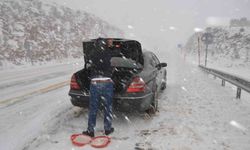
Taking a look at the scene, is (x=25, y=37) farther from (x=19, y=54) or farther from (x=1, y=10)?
(x=1, y=10)

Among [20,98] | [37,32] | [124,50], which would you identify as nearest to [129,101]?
[124,50]

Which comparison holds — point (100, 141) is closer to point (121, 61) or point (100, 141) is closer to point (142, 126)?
point (142, 126)

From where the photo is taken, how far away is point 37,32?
29219 millimetres

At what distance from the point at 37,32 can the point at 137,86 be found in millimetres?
27380

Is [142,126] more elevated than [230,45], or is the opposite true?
[230,45]

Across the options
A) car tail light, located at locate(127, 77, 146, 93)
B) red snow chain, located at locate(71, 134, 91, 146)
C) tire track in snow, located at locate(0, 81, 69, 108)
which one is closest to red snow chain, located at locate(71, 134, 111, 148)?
red snow chain, located at locate(71, 134, 91, 146)

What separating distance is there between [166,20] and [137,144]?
662ft

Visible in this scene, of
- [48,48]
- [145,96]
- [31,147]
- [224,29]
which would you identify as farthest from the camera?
[224,29]

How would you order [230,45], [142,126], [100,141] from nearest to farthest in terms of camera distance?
[100,141] < [142,126] < [230,45]

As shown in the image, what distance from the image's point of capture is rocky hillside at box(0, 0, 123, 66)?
75.9ft

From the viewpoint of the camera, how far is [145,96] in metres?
5.25

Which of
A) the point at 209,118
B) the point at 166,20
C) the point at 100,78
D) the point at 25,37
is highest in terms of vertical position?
the point at 166,20

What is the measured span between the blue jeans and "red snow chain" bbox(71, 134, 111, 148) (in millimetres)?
251

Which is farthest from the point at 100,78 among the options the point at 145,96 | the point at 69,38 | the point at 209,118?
the point at 69,38
